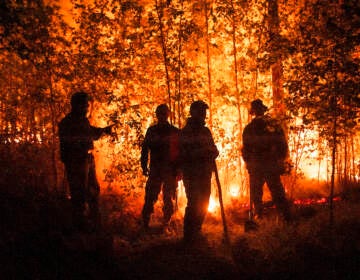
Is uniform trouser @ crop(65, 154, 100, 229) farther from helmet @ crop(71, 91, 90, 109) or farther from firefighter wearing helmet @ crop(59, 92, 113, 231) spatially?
helmet @ crop(71, 91, 90, 109)

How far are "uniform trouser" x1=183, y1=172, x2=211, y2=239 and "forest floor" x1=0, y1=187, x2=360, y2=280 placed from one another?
0.22m

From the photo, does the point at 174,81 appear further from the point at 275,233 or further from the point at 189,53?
the point at 275,233

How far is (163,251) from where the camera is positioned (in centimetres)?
425

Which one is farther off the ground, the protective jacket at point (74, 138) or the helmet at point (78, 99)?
the helmet at point (78, 99)

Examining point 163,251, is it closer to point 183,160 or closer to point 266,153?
point 183,160

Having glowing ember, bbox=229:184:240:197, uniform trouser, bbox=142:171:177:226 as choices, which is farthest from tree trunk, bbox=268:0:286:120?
glowing ember, bbox=229:184:240:197

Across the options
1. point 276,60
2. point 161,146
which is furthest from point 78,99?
point 276,60

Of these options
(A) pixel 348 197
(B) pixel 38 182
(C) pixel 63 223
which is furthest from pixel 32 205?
(A) pixel 348 197

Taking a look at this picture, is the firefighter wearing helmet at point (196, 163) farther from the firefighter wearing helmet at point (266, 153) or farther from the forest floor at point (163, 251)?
the firefighter wearing helmet at point (266, 153)

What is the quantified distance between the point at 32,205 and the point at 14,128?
343 centimetres

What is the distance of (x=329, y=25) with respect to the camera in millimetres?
4156

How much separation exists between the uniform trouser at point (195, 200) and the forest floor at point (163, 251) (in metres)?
0.22

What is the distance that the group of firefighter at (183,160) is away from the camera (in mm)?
4395

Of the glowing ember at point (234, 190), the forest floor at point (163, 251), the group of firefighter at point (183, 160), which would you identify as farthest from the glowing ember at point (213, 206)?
the forest floor at point (163, 251)
